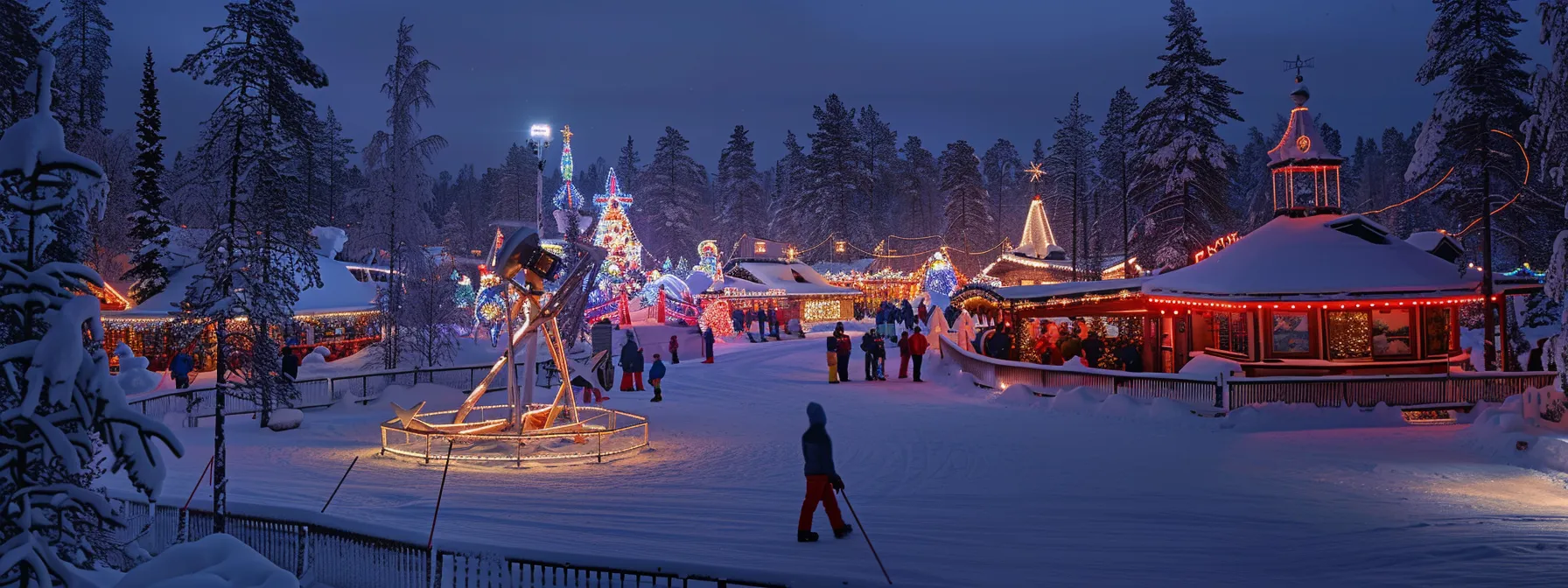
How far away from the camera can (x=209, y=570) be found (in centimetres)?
624

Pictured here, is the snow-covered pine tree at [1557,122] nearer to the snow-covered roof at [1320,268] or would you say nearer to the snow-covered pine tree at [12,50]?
the snow-covered roof at [1320,268]

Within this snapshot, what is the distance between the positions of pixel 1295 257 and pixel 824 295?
28.8 m

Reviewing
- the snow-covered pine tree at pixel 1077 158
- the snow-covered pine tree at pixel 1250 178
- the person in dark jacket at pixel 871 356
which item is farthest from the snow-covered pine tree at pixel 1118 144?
the person in dark jacket at pixel 871 356

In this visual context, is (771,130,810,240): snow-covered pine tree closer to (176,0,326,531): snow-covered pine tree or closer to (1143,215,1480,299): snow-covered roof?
(1143,215,1480,299): snow-covered roof

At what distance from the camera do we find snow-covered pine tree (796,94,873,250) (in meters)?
73.3

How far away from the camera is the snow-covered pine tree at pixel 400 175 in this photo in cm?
2911

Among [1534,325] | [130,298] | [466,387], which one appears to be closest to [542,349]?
[466,387]

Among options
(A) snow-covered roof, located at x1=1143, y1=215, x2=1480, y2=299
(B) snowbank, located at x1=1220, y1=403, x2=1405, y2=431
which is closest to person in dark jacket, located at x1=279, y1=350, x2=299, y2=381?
(B) snowbank, located at x1=1220, y1=403, x2=1405, y2=431

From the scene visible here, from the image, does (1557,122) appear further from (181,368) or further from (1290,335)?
(181,368)

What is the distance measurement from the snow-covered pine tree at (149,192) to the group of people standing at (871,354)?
19214mm

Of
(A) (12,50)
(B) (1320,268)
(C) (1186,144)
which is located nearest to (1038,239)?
(C) (1186,144)

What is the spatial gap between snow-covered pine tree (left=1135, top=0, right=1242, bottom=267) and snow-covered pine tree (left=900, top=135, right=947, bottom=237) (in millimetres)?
61002

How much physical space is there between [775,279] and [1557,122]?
36.8 metres

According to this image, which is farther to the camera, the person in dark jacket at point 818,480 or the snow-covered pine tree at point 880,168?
the snow-covered pine tree at point 880,168
